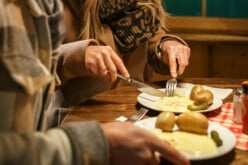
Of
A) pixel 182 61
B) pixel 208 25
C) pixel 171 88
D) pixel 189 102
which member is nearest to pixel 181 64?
pixel 182 61

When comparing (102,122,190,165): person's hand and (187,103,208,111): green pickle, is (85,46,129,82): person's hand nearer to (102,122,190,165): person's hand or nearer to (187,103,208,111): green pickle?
(187,103,208,111): green pickle

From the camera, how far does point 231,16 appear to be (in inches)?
108

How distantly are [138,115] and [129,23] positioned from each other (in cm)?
68

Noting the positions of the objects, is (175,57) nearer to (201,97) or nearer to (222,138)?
(201,97)

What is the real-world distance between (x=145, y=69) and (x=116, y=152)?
1.27 m

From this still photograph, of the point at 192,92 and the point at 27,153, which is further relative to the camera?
the point at 192,92

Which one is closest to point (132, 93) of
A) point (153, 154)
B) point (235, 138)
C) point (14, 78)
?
point (235, 138)

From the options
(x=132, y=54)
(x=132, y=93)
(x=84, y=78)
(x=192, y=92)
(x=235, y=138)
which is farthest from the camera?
(x=132, y=54)

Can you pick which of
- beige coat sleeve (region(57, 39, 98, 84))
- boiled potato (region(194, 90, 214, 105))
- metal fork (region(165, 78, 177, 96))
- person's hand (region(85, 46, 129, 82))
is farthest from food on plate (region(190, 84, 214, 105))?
beige coat sleeve (region(57, 39, 98, 84))

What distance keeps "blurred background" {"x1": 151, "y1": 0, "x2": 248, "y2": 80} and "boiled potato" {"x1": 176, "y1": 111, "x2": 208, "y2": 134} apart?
1.74 metres

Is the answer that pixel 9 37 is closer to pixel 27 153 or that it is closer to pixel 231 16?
pixel 27 153

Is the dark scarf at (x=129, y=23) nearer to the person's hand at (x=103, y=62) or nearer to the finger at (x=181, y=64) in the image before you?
the finger at (x=181, y=64)

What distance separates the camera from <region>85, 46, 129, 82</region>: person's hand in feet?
4.18

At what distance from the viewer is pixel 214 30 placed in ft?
9.00
